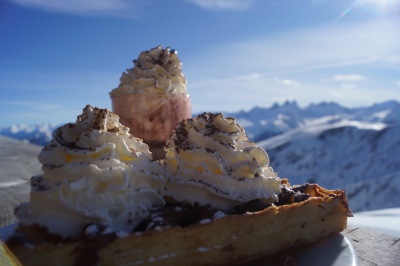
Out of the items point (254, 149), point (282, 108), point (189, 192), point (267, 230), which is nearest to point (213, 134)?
point (254, 149)

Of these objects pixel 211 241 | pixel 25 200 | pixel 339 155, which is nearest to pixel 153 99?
→ pixel 25 200

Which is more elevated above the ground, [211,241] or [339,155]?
[211,241]

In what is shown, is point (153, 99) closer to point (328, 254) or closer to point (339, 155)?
point (328, 254)

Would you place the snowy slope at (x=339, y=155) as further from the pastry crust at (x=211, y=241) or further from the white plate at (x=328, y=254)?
the white plate at (x=328, y=254)

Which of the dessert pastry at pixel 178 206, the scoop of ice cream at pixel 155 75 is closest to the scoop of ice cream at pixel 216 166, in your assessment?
the dessert pastry at pixel 178 206

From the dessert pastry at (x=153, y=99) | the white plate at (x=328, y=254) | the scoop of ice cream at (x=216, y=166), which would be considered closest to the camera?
the white plate at (x=328, y=254)
